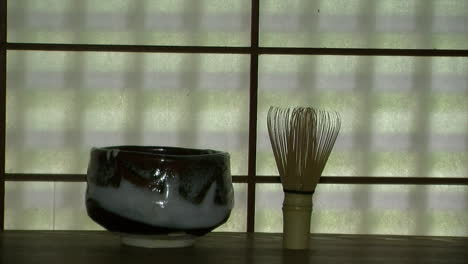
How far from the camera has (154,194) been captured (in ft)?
3.11

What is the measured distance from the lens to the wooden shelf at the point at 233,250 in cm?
95

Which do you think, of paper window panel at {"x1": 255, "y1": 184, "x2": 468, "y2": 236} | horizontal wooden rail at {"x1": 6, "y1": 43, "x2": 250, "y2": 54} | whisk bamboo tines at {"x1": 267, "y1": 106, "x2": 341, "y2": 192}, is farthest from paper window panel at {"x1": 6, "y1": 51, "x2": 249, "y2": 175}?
whisk bamboo tines at {"x1": 267, "y1": 106, "x2": 341, "y2": 192}

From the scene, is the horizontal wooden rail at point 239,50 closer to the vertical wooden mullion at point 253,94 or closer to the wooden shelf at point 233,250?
the vertical wooden mullion at point 253,94

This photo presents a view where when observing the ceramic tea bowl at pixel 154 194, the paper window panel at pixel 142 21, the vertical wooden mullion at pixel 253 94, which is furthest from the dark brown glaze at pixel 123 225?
the paper window panel at pixel 142 21

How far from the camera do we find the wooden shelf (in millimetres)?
952

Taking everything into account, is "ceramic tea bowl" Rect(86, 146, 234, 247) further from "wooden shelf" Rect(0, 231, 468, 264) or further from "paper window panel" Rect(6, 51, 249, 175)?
"paper window panel" Rect(6, 51, 249, 175)

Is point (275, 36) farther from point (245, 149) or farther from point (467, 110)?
point (467, 110)

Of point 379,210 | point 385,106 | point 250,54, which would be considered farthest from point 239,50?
point 379,210

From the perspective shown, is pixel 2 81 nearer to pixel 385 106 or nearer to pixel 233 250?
pixel 233 250

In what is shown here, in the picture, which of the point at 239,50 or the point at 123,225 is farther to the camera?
the point at 239,50

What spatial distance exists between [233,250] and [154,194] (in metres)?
0.16

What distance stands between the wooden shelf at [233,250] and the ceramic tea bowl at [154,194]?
0.04 meters

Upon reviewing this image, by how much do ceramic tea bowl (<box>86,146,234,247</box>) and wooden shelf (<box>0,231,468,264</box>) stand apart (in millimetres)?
40

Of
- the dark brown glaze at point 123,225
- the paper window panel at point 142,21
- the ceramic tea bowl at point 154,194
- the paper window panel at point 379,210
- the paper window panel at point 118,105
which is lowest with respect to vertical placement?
the paper window panel at point 379,210
